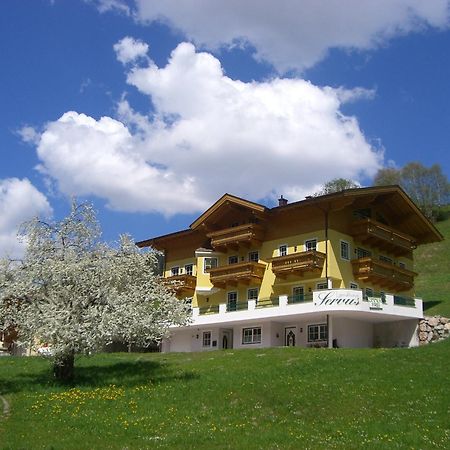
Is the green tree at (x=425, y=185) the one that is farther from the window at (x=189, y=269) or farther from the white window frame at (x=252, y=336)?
the white window frame at (x=252, y=336)

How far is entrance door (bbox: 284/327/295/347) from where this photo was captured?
51.8 meters

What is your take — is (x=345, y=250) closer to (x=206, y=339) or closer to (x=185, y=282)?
(x=206, y=339)

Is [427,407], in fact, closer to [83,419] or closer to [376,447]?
[376,447]

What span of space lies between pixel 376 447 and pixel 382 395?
23.9 ft

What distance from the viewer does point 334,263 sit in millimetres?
49844

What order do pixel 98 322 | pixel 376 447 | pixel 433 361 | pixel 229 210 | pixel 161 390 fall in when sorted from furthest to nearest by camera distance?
pixel 229 210 → pixel 433 361 → pixel 98 322 → pixel 161 390 → pixel 376 447

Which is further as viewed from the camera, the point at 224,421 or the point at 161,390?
the point at 161,390

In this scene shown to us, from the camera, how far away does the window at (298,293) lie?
1925 inches

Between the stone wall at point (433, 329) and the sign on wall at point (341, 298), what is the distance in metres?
7.97

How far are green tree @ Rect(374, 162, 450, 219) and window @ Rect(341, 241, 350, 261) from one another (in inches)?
2345

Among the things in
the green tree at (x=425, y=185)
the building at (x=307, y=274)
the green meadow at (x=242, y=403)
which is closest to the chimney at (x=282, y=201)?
the building at (x=307, y=274)

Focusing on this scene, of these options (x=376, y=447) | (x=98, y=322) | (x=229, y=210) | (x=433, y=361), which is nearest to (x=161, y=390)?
(x=98, y=322)

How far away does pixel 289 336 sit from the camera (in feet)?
171

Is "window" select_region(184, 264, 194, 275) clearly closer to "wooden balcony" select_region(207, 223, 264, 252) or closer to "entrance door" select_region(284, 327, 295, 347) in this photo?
"wooden balcony" select_region(207, 223, 264, 252)
